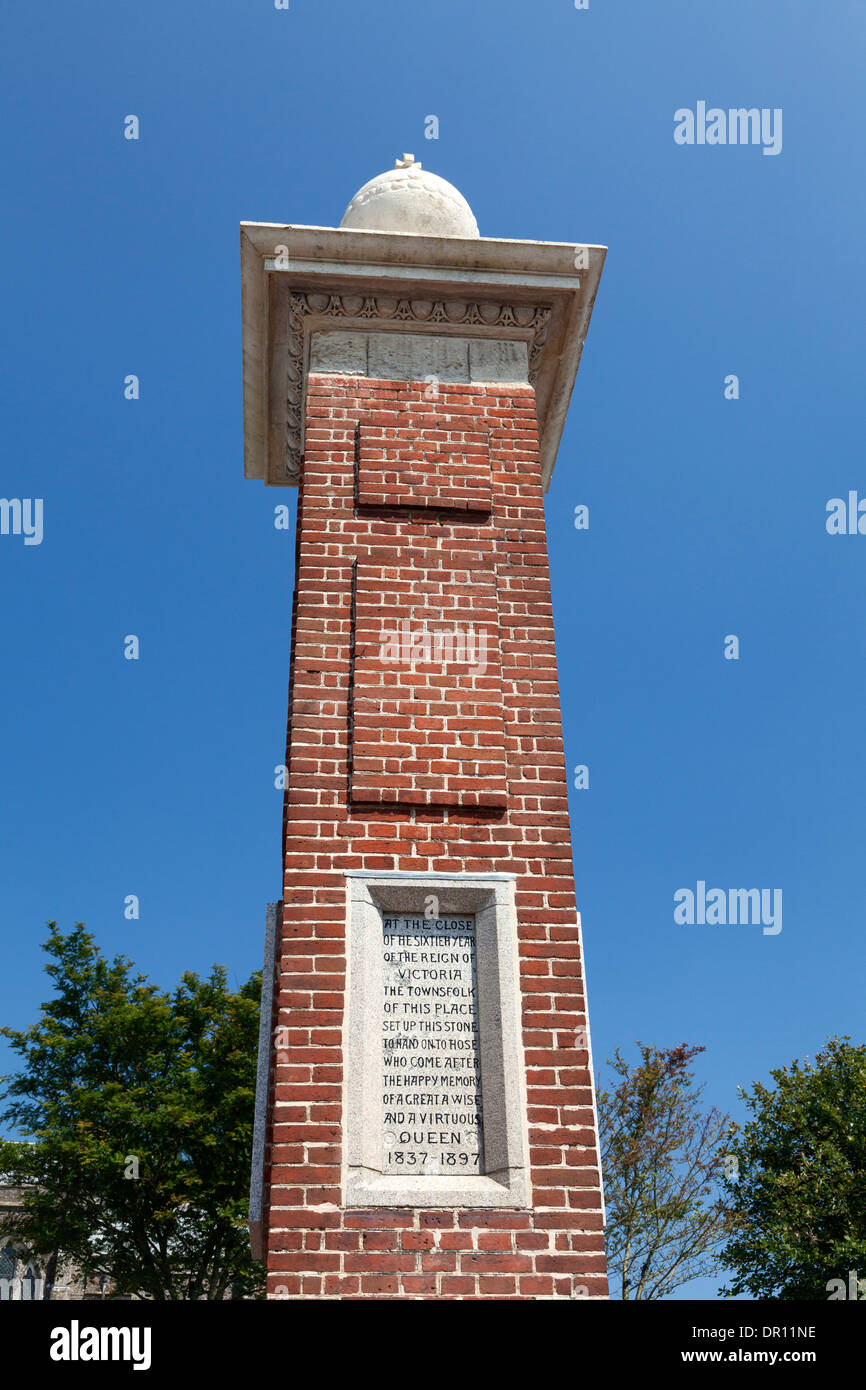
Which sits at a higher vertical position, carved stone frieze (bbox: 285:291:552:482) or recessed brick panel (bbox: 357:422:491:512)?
carved stone frieze (bbox: 285:291:552:482)

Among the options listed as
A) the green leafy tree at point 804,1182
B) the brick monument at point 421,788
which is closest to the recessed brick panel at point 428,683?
the brick monument at point 421,788

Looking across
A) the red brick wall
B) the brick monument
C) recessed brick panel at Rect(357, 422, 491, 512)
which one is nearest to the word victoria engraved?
the brick monument

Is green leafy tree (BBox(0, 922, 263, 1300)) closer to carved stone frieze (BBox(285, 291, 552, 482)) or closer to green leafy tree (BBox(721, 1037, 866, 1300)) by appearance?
green leafy tree (BBox(721, 1037, 866, 1300))

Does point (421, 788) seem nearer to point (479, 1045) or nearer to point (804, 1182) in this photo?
point (479, 1045)

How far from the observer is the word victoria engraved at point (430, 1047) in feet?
15.2

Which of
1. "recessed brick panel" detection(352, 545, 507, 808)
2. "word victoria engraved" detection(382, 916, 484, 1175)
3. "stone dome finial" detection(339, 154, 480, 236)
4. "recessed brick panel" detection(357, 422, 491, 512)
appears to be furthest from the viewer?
"stone dome finial" detection(339, 154, 480, 236)

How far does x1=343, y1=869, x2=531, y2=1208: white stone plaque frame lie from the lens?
4.44 metres

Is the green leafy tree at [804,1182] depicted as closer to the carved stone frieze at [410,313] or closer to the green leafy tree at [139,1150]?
the green leafy tree at [139,1150]

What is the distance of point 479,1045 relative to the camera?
16.0 feet

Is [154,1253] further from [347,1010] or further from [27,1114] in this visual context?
[347,1010]

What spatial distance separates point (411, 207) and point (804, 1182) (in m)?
20.2

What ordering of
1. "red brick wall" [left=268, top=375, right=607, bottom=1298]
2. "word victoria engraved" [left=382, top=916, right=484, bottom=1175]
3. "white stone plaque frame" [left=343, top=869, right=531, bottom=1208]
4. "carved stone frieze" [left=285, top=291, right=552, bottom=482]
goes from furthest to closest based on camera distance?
"carved stone frieze" [left=285, top=291, right=552, bottom=482], "word victoria engraved" [left=382, top=916, right=484, bottom=1175], "white stone plaque frame" [left=343, top=869, right=531, bottom=1208], "red brick wall" [left=268, top=375, right=607, bottom=1298]

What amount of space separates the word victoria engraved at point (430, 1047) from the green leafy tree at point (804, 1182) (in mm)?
17227

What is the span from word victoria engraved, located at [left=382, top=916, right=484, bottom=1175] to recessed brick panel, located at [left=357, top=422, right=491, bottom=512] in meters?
2.66
